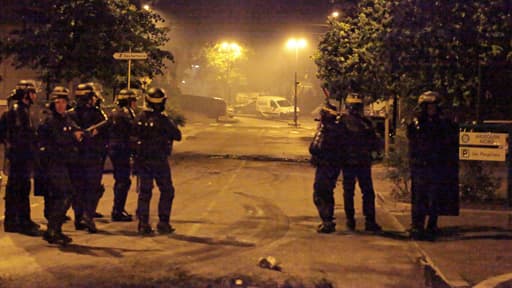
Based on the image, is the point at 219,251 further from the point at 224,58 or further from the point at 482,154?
the point at 224,58

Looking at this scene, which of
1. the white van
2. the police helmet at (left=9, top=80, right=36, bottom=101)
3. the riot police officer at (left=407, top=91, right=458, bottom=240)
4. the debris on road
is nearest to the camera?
the debris on road

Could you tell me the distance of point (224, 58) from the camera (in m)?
75.3

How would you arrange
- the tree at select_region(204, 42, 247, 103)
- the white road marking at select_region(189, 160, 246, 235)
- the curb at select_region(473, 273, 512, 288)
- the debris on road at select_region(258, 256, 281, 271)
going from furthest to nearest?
the tree at select_region(204, 42, 247, 103) < the white road marking at select_region(189, 160, 246, 235) < the debris on road at select_region(258, 256, 281, 271) < the curb at select_region(473, 273, 512, 288)

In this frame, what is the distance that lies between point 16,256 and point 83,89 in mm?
2614

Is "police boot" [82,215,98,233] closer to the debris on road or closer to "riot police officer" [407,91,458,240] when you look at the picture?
the debris on road

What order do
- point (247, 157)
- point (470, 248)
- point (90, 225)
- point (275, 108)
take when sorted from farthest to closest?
point (275, 108)
point (247, 157)
point (90, 225)
point (470, 248)

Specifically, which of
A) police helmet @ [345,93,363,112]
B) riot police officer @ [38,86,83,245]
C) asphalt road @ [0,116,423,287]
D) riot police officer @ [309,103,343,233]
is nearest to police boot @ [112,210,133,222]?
asphalt road @ [0,116,423,287]

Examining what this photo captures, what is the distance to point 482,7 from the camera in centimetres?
1295

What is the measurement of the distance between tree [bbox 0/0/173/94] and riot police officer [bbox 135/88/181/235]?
11916mm

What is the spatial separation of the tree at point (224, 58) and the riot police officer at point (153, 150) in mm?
64915

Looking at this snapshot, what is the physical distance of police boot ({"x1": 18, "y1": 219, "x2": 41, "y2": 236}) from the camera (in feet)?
32.1

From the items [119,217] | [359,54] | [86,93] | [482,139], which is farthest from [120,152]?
[359,54]

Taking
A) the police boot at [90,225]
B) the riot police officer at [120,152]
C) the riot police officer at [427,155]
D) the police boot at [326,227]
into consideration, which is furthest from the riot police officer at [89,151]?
the riot police officer at [427,155]

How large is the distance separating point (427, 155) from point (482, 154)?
9.80ft
